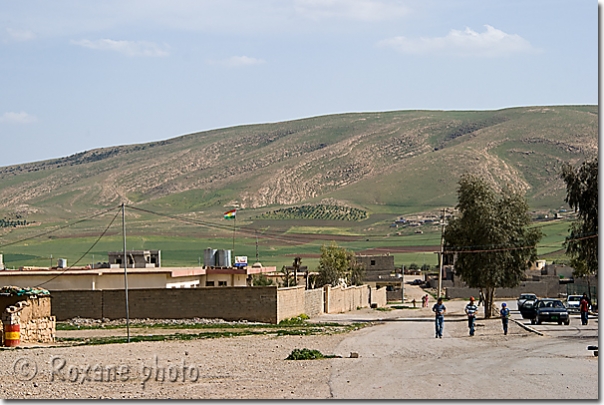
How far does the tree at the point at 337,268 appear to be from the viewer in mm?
79450

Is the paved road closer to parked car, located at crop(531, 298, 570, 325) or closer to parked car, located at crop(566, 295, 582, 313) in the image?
parked car, located at crop(531, 298, 570, 325)

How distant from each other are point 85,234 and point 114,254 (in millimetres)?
111362

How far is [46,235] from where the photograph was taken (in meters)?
182

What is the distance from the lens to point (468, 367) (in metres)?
20.3

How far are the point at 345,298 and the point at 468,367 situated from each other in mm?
41129

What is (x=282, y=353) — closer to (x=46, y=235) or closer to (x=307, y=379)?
(x=307, y=379)

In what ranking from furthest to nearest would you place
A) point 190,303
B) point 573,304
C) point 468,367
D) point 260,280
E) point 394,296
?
1. point 394,296
2. point 260,280
3. point 573,304
4. point 190,303
5. point 468,367

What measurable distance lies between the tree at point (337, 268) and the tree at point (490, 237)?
933 inches

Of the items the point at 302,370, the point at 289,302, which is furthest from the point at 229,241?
the point at 302,370

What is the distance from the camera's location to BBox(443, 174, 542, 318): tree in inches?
2034

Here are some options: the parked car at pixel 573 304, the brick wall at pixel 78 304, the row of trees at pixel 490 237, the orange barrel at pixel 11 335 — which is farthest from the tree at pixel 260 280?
the orange barrel at pixel 11 335

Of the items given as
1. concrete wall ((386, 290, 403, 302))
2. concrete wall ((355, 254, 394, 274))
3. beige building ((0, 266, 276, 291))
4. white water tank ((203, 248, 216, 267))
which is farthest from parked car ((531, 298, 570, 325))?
concrete wall ((355, 254, 394, 274))

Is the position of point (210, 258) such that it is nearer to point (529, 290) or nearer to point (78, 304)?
point (78, 304)

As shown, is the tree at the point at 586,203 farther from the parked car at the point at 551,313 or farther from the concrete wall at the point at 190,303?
the concrete wall at the point at 190,303
